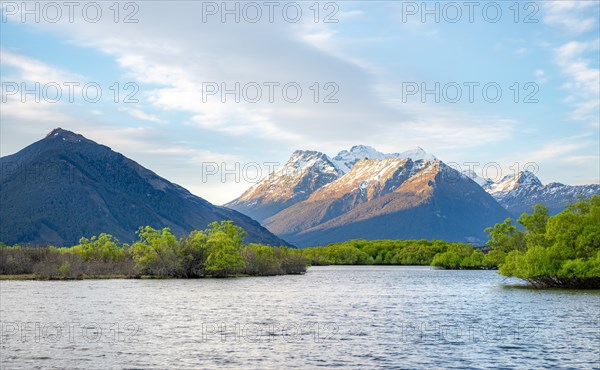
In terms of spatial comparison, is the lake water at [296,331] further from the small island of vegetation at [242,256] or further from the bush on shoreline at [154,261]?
the bush on shoreline at [154,261]

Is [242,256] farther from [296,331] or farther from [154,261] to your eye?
[296,331]

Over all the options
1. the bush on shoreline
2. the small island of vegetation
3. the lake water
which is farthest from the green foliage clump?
the bush on shoreline

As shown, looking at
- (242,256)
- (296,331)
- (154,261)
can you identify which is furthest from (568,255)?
(154,261)

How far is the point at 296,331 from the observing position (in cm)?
6406

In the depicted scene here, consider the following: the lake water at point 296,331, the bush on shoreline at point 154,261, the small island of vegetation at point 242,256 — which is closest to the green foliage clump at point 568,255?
the small island of vegetation at point 242,256

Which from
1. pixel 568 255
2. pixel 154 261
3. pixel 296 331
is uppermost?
pixel 568 255

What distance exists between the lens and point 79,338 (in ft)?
192

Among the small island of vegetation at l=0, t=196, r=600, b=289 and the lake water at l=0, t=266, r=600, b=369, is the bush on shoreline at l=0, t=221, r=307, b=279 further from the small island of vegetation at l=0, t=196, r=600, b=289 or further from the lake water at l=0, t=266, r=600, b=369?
the lake water at l=0, t=266, r=600, b=369

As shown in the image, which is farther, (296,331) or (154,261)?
(154,261)

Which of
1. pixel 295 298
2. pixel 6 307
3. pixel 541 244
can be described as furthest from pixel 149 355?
pixel 541 244

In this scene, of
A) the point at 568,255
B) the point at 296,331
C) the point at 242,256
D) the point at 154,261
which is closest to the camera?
the point at 296,331

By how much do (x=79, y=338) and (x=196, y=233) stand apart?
116 meters

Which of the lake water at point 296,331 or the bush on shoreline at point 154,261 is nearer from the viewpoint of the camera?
the lake water at point 296,331

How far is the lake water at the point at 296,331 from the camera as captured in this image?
48.2 meters
